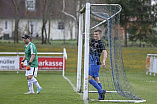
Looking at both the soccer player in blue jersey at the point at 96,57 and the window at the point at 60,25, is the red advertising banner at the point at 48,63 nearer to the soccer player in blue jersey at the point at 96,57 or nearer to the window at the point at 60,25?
the soccer player in blue jersey at the point at 96,57

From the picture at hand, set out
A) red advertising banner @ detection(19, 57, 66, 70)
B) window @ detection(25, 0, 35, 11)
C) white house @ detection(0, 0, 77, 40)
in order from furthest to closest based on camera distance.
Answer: white house @ detection(0, 0, 77, 40), window @ detection(25, 0, 35, 11), red advertising banner @ detection(19, 57, 66, 70)

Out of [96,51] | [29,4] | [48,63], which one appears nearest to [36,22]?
[29,4]

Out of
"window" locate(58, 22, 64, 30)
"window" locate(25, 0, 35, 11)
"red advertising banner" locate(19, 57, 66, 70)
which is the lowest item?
"red advertising banner" locate(19, 57, 66, 70)

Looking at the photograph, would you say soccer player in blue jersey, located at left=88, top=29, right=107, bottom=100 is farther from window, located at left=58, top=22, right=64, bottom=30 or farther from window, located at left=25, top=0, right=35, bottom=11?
window, located at left=58, top=22, right=64, bottom=30

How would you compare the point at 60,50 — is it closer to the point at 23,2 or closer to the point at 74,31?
the point at 23,2

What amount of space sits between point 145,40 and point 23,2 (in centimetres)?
1522

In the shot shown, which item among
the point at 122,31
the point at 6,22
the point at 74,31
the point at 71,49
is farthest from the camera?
the point at 74,31

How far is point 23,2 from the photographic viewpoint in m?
38.6

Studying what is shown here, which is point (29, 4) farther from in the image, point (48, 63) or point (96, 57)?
point (96, 57)

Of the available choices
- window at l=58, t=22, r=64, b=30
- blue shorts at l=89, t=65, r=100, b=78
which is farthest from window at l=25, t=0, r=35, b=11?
blue shorts at l=89, t=65, r=100, b=78

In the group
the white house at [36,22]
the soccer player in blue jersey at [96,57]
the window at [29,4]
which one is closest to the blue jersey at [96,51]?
the soccer player in blue jersey at [96,57]

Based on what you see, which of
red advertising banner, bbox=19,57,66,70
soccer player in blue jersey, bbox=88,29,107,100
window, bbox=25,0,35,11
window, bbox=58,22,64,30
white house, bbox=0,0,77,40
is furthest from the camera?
window, bbox=58,22,64,30

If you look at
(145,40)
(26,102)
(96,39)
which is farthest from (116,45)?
(145,40)

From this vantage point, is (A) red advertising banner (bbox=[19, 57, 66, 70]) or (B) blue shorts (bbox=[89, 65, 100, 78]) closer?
(B) blue shorts (bbox=[89, 65, 100, 78])
